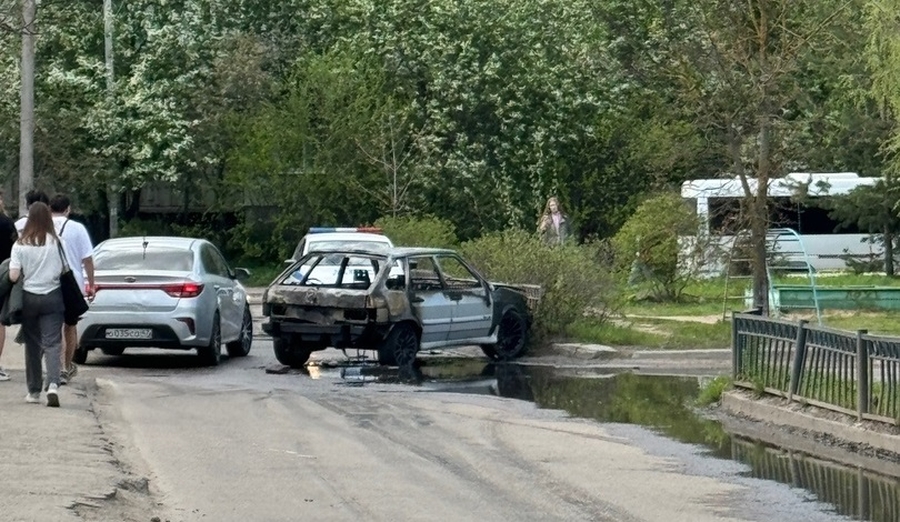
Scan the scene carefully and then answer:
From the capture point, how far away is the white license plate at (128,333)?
773 inches

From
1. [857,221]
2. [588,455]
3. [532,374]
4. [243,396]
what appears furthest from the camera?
[857,221]

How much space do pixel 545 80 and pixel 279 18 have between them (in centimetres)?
836

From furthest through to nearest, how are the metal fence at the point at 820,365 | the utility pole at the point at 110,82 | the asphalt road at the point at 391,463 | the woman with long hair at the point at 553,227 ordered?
the utility pole at the point at 110,82 → the woman with long hair at the point at 553,227 → the metal fence at the point at 820,365 → the asphalt road at the point at 391,463

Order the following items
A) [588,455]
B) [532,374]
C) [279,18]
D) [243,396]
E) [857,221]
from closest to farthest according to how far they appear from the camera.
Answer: [588,455] → [243,396] → [532,374] → [857,221] → [279,18]

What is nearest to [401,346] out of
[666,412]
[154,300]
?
[154,300]

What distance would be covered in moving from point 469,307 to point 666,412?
5.28 metres

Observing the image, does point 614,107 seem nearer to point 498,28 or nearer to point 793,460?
point 498,28

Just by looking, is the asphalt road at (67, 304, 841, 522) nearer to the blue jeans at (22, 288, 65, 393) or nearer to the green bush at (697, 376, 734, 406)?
the blue jeans at (22, 288, 65, 393)

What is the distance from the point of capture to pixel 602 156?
4572 cm

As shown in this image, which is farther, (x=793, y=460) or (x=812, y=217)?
(x=812, y=217)

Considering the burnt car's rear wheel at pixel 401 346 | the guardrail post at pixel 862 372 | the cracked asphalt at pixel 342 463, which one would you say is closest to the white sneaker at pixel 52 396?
the cracked asphalt at pixel 342 463

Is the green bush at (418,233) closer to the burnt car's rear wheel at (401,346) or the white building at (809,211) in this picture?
the white building at (809,211)

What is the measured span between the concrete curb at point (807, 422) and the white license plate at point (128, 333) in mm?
7026

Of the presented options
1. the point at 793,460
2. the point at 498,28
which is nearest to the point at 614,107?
the point at 498,28
